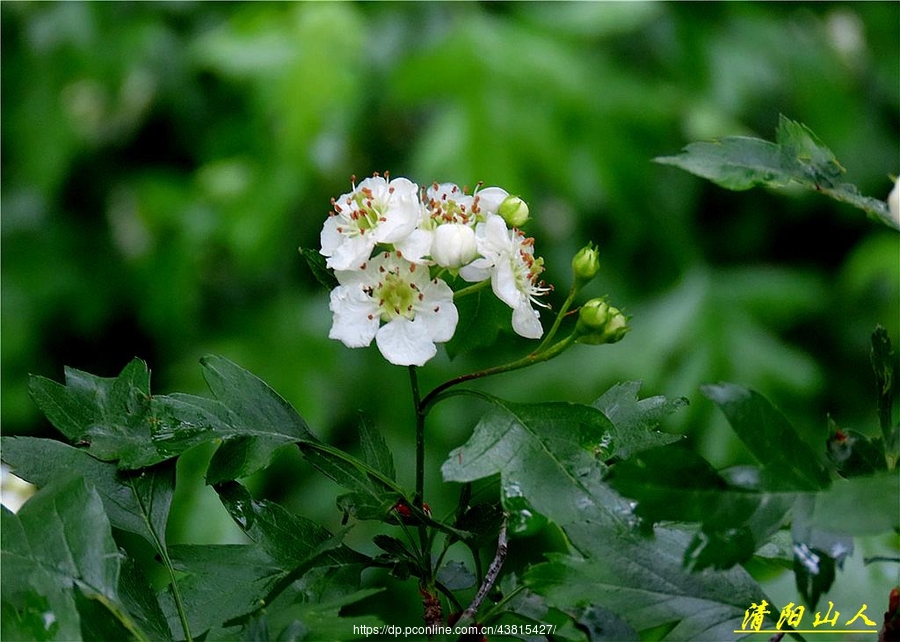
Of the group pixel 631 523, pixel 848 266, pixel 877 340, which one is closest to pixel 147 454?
pixel 631 523

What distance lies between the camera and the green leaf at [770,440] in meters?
0.37

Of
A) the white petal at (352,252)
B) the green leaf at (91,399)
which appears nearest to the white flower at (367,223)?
the white petal at (352,252)

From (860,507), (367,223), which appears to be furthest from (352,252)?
(860,507)

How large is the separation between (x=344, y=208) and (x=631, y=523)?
0.19 meters

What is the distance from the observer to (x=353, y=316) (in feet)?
1.57

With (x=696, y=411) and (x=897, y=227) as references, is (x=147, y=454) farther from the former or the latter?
(x=696, y=411)

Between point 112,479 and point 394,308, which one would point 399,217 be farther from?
point 112,479

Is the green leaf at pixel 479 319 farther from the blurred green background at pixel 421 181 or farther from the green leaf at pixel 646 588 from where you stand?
the blurred green background at pixel 421 181

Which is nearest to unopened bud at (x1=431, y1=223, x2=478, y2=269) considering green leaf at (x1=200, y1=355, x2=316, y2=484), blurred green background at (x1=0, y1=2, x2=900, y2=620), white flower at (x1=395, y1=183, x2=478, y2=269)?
white flower at (x1=395, y1=183, x2=478, y2=269)

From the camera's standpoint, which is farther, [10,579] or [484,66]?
[484,66]

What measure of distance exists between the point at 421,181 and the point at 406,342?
1.00m

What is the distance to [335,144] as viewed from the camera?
59.5 inches

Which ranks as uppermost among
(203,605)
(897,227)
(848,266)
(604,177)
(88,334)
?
(897,227)

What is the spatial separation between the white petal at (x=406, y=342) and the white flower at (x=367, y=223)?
33mm
